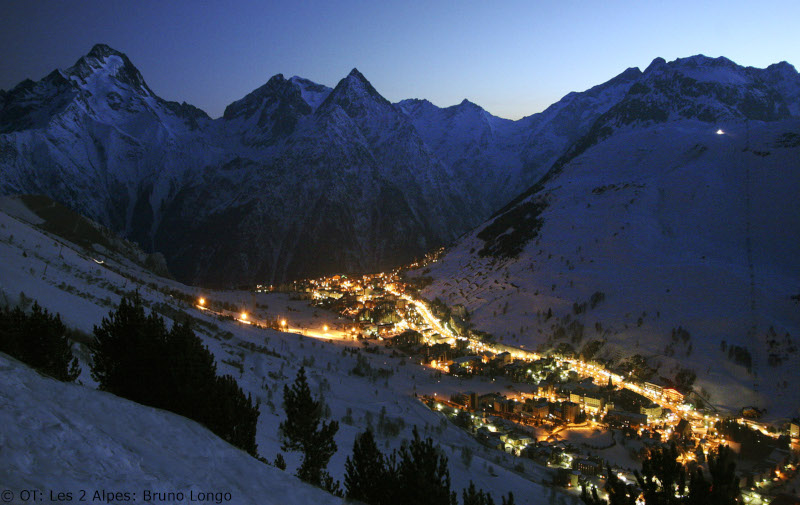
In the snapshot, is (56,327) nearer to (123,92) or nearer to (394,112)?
(394,112)

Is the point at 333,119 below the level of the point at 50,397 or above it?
above

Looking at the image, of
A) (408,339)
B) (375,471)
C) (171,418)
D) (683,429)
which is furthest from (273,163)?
(171,418)

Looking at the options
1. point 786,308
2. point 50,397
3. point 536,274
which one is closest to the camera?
point 50,397

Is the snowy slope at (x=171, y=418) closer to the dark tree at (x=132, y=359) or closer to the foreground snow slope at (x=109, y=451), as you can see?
the foreground snow slope at (x=109, y=451)

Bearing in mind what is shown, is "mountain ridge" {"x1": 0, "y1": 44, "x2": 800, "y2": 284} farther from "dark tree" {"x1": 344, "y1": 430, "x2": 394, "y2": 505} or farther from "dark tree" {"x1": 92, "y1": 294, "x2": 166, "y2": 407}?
"dark tree" {"x1": 92, "y1": 294, "x2": 166, "y2": 407}

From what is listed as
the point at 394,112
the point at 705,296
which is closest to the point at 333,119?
the point at 394,112

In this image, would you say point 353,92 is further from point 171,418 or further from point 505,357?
point 171,418

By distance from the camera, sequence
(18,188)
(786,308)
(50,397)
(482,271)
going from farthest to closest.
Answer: (18,188) < (482,271) < (786,308) < (50,397)

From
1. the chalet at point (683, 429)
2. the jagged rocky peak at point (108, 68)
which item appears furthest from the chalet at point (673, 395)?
the jagged rocky peak at point (108, 68)
